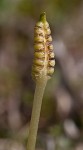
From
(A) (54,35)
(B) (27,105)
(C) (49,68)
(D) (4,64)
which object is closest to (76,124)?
(B) (27,105)

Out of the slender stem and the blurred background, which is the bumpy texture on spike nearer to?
the slender stem

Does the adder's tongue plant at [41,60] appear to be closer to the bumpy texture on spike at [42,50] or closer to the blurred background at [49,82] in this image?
the bumpy texture on spike at [42,50]

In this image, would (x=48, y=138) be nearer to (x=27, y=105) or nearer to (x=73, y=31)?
(x=27, y=105)

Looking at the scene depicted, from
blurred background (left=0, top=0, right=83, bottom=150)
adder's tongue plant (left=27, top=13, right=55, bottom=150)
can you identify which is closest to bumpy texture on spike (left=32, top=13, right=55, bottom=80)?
adder's tongue plant (left=27, top=13, right=55, bottom=150)

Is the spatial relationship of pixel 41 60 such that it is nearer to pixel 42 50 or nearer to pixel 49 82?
pixel 42 50

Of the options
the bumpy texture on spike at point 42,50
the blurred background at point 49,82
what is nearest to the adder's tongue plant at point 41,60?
the bumpy texture on spike at point 42,50

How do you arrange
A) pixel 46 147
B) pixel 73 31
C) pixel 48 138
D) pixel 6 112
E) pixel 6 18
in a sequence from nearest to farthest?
pixel 46 147 < pixel 48 138 < pixel 6 112 < pixel 6 18 < pixel 73 31

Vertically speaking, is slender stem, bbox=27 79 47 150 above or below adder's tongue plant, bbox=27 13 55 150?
below
